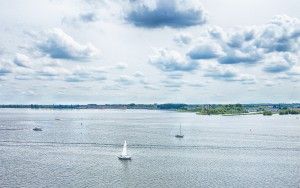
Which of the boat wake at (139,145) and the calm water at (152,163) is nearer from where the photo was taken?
the calm water at (152,163)

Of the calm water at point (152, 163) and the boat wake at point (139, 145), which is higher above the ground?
the boat wake at point (139, 145)

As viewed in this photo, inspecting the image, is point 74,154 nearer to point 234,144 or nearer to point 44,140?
point 44,140

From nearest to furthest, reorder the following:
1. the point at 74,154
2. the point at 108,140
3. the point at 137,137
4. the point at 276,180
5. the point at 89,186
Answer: the point at 89,186 < the point at 276,180 < the point at 74,154 < the point at 108,140 < the point at 137,137

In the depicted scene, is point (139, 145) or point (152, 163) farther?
point (139, 145)

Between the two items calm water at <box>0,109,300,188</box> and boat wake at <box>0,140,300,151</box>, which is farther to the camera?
boat wake at <box>0,140,300,151</box>

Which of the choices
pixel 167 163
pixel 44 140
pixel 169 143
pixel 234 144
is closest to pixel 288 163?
pixel 167 163

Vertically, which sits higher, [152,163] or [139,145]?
[139,145]

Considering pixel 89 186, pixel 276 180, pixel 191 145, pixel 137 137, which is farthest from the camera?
pixel 137 137

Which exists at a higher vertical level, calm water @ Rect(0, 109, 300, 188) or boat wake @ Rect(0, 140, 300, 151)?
boat wake @ Rect(0, 140, 300, 151)

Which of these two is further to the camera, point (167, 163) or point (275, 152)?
point (275, 152)
